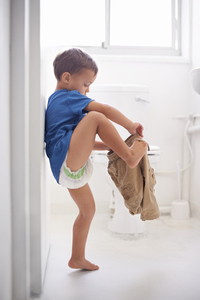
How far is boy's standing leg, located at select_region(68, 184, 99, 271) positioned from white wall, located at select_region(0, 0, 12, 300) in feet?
1.19

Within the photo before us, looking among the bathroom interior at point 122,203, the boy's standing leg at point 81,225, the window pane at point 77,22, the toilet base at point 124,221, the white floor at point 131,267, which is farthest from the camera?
the window pane at point 77,22

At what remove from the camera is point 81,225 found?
3.91 feet

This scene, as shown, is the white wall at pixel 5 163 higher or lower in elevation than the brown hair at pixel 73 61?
lower

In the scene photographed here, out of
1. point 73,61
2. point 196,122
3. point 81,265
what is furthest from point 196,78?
point 196,122

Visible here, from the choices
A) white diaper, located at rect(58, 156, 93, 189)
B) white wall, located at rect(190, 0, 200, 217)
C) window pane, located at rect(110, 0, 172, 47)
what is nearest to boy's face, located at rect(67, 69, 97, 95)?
white diaper, located at rect(58, 156, 93, 189)

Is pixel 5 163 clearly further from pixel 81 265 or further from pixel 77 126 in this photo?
pixel 81 265

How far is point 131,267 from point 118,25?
5.36 feet

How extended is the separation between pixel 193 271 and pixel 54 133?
0.72m

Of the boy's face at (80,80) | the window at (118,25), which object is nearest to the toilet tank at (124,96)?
the window at (118,25)

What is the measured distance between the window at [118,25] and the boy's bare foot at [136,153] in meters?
1.25

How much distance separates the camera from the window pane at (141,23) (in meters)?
2.19

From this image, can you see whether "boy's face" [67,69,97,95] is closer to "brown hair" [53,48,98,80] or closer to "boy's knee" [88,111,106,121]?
"brown hair" [53,48,98,80]

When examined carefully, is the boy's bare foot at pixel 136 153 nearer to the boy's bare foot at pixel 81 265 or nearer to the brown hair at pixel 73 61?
the brown hair at pixel 73 61

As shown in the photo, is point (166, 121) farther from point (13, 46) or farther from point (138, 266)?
point (13, 46)
